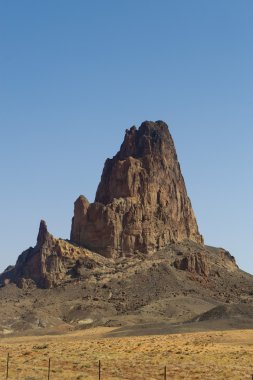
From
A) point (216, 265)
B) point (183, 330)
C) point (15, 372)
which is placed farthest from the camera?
point (216, 265)

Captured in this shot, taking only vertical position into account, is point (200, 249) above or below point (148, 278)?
above

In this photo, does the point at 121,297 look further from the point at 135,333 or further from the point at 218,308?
the point at 135,333

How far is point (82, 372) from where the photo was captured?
4578 centimetres

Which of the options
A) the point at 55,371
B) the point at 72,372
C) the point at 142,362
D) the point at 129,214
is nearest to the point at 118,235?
the point at 129,214

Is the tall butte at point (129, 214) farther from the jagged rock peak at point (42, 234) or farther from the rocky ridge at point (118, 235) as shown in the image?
the jagged rock peak at point (42, 234)

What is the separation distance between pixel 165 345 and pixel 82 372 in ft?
79.9

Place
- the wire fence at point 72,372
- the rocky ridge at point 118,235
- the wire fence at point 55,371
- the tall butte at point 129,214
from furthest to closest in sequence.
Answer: the tall butte at point 129,214 < the rocky ridge at point 118,235 < the wire fence at point 72,372 < the wire fence at point 55,371

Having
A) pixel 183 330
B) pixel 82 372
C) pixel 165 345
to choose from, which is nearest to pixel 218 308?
pixel 183 330

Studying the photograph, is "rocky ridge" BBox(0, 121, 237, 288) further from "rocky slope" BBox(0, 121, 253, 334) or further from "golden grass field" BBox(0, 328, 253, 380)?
"golden grass field" BBox(0, 328, 253, 380)

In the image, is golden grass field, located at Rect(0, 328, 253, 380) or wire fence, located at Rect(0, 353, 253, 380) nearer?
wire fence, located at Rect(0, 353, 253, 380)

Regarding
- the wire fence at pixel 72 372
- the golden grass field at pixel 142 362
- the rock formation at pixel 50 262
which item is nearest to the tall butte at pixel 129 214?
the rock formation at pixel 50 262

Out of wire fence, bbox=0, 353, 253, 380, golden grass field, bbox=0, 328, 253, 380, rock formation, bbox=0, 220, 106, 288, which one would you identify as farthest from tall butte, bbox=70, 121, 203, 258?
wire fence, bbox=0, 353, 253, 380

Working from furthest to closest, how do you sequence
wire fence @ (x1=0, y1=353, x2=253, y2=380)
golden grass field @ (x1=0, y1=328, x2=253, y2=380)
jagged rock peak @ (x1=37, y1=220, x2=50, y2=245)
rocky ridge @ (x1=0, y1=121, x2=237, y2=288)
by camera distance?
jagged rock peak @ (x1=37, y1=220, x2=50, y2=245), rocky ridge @ (x1=0, y1=121, x2=237, y2=288), golden grass field @ (x1=0, y1=328, x2=253, y2=380), wire fence @ (x1=0, y1=353, x2=253, y2=380)

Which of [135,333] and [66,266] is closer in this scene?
[135,333]
